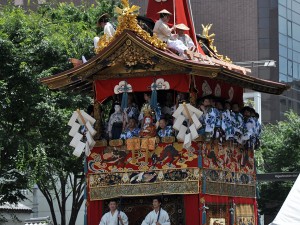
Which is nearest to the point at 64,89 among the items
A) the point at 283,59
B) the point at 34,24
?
the point at 34,24

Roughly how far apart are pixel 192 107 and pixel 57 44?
915 cm

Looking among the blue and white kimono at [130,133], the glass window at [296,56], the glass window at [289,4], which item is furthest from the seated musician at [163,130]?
the glass window at [296,56]

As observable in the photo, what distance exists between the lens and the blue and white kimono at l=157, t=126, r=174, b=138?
18797mm

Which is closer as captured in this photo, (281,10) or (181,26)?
(181,26)

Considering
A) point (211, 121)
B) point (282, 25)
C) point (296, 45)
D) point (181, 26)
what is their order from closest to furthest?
point (211, 121) → point (181, 26) → point (282, 25) → point (296, 45)

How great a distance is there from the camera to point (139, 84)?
19.3 metres

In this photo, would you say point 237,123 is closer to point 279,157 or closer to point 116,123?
point 116,123

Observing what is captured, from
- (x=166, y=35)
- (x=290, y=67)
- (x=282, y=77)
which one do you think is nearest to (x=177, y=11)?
(x=166, y=35)

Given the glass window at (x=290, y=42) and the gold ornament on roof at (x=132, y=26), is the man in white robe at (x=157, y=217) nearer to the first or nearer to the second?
the gold ornament on roof at (x=132, y=26)

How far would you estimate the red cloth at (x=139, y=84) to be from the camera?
18875mm

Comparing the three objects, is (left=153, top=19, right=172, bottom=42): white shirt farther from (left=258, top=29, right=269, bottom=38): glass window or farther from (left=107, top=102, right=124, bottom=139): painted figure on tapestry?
(left=258, top=29, right=269, bottom=38): glass window

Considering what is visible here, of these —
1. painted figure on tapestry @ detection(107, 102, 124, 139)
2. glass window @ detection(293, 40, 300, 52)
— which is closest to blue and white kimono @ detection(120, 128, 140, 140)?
painted figure on tapestry @ detection(107, 102, 124, 139)

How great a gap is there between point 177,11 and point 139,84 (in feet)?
6.42

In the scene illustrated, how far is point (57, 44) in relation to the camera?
2666cm
